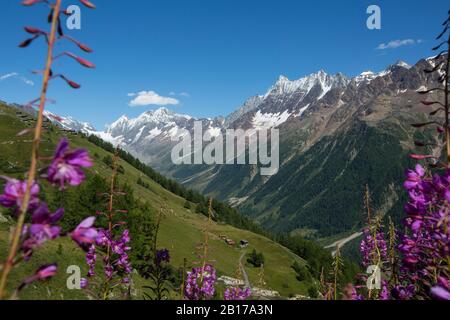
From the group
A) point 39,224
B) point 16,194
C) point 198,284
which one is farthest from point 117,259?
point 39,224

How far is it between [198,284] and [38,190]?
5237 mm

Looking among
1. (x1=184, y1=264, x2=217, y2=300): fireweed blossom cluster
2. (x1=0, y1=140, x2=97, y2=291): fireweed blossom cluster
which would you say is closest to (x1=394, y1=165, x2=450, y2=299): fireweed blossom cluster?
(x1=0, y1=140, x2=97, y2=291): fireweed blossom cluster

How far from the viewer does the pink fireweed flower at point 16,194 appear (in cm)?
328

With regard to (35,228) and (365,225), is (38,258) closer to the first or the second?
(365,225)

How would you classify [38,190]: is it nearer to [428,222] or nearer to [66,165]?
[66,165]

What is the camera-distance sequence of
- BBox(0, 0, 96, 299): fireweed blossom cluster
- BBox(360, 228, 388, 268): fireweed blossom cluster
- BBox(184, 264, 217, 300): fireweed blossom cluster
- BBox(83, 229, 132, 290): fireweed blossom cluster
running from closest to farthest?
BBox(0, 0, 96, 299): fireweed blossom cluster → BBox(83, 229, 132, 290): fireweed blossom cluster → BBox(184, 264, 217, 300): fireweed blossom cluster → BBox(360, 228, 388, 268): fireweed blossom cluster

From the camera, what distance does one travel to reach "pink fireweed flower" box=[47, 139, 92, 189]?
3234mm

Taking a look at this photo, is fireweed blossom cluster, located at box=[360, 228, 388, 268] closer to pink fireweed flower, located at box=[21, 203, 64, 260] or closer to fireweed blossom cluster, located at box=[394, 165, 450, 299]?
fireweed blossom cluster, located at box=[394, 165, 450, 299]

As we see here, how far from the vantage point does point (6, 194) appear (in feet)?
10.9

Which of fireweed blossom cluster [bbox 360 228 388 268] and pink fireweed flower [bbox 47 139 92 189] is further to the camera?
fireweed blossom cluster [bbox 360 228 388 268]

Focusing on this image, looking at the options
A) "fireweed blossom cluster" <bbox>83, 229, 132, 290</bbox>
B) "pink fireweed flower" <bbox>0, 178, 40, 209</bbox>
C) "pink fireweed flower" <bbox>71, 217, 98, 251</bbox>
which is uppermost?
"pink fireweed flower" <bbox>0, 178, 40, 209</bbox>

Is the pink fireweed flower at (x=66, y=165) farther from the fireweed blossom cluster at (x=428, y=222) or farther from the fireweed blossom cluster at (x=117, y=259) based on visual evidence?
the fireweed blossom cluster at (x=117, y=259)

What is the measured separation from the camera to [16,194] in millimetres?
3348
